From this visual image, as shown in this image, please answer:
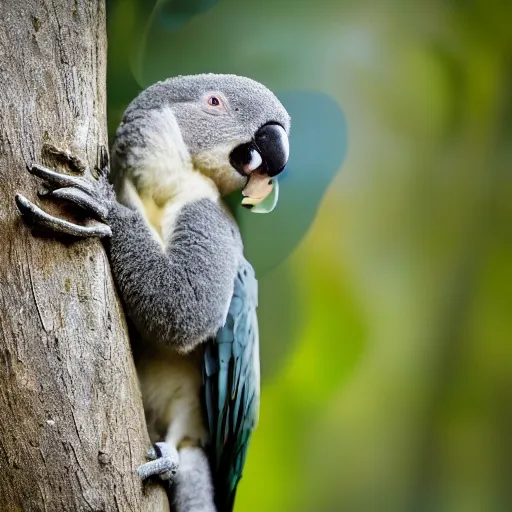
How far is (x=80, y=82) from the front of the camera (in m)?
0.96

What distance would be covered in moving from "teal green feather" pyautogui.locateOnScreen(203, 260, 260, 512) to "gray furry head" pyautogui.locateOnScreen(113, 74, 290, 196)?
0.69ft

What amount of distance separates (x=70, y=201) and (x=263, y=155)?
1.23 ft

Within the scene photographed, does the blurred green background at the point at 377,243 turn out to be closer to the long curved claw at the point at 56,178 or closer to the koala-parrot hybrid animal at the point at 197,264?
the koala-parrot hybrid animal at the point at 197,264

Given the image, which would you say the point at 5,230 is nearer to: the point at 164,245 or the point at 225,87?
the point at 164,245

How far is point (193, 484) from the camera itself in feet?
3.61

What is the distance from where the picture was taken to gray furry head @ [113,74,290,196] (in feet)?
3.65

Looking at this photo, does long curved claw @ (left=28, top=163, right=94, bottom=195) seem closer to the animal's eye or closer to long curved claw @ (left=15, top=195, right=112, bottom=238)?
long curved claw @ (left=15, top=195, right=112, bottom=238)

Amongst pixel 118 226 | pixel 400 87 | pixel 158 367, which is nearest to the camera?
pixel 118 226

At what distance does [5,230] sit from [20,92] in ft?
0.67

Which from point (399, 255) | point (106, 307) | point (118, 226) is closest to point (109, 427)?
point (106, 307)

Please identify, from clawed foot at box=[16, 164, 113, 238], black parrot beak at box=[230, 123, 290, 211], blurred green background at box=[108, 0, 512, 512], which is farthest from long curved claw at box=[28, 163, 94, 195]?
blurred green background at box=[108, 0, 512, 512]

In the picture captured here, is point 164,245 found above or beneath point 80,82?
beneath

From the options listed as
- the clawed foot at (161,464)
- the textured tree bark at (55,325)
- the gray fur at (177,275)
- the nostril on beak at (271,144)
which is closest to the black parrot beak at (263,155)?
the nostril on beak at (271,144)

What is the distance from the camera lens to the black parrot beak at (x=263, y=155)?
113cm
